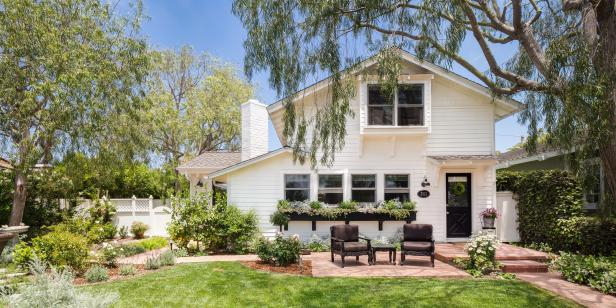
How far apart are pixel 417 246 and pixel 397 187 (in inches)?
143

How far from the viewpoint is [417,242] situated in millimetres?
9523

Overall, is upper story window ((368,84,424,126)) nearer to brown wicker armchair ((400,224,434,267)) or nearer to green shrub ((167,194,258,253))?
brown wicker armchair ((400,224,434,267))

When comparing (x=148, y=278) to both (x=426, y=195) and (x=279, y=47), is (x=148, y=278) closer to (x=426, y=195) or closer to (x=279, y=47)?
(x=279, y=47)

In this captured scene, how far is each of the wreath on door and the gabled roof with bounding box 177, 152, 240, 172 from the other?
8849 millimetres

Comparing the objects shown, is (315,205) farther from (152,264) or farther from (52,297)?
(52,297)

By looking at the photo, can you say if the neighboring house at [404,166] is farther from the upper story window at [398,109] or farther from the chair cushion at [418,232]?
the chair cushion at [418,232]

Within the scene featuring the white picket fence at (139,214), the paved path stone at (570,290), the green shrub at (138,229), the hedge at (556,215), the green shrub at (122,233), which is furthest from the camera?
the white picket fence at (139,214)

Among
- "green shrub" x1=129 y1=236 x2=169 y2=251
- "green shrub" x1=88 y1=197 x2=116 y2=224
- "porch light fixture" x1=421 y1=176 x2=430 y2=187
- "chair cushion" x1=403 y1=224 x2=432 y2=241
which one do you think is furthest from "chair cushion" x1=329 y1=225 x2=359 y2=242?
"green shrub" x1=88 y1=197 x2=116 y2=224

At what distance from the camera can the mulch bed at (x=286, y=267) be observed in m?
8.56

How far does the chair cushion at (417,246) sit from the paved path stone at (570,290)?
6.49ft

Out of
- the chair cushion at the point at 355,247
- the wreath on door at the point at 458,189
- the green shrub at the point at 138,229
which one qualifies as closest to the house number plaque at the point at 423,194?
the wreath on door at the point at 458,189

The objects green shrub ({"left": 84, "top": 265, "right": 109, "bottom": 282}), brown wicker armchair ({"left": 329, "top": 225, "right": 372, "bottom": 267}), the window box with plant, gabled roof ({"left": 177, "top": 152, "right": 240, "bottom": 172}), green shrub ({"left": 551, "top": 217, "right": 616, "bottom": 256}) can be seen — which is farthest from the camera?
gabled roof ({"left": 177, "top": 152, "right": 240, "bottom": 172})

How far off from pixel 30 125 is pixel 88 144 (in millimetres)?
1729

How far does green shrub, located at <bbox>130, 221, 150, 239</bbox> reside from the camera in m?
16.3
